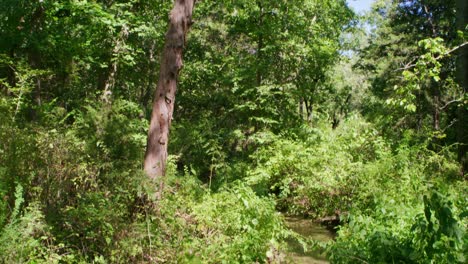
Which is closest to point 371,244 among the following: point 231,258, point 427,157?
point 231,258

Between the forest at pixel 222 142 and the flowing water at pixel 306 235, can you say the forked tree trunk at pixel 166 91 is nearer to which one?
the forest at pixel 222 142

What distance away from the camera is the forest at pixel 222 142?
4840 mm

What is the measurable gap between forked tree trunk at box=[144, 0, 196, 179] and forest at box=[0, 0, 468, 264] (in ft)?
0.08

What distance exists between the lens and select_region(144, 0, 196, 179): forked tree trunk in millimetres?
6555

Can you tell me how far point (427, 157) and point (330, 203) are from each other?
290 centimetres

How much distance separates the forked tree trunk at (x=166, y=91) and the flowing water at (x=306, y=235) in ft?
8.62

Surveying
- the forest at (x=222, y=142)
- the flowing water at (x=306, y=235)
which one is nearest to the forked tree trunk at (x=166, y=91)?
the forest at (x=222, y=142)

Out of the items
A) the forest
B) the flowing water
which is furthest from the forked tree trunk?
the flowing water

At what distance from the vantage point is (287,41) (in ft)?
Answer: 50.8

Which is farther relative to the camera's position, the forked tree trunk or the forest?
the forked tree trunk

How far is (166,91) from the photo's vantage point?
6660mm

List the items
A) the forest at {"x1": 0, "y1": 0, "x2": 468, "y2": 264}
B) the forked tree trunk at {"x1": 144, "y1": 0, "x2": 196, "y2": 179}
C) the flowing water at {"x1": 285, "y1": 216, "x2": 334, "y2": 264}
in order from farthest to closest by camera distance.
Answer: the flowing water at {"x1": 285, "y1": 216, "x2": 334, "y2": 264}
the forked tree trunk at {"x1": 144, "y1": 0, "x2": 196, "y2": 179}
the forest at {"x1": 0, "y1": 0, "x2": 468, "y2": 264}

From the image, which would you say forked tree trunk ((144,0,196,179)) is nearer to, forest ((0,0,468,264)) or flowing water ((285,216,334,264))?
forest ((0,0,468,264))

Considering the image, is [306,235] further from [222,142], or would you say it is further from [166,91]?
[222,142]
